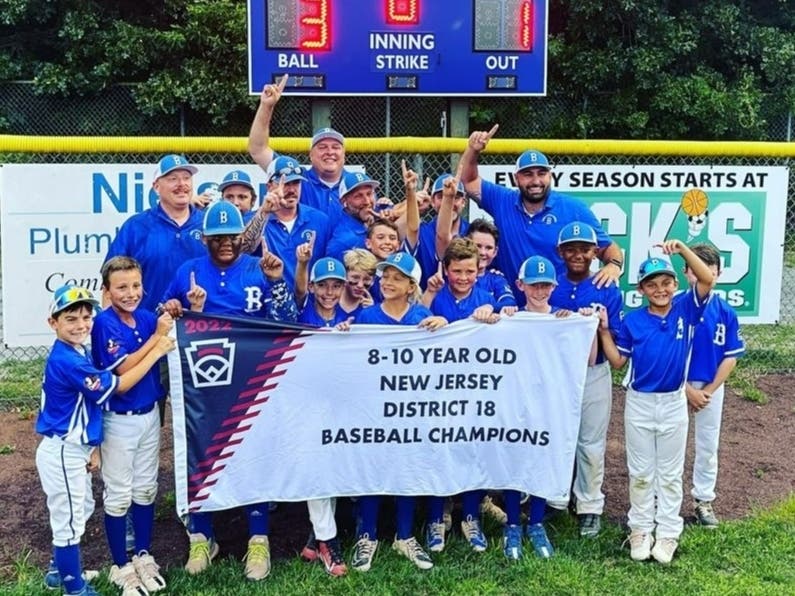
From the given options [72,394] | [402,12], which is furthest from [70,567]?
[402,12]

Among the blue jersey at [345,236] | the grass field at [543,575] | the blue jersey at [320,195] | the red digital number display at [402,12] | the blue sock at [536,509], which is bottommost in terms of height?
the grass field at [543,575]

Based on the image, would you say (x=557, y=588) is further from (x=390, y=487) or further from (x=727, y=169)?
(x=727, y=169)

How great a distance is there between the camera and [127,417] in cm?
380

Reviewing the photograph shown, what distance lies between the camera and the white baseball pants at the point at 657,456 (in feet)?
13.6

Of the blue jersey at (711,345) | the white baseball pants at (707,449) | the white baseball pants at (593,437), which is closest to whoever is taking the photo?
the white baseball pants at (593,437)

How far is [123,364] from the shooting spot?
374cm

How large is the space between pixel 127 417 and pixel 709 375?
288cm

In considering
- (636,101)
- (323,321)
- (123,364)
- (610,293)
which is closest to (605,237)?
(610,293)

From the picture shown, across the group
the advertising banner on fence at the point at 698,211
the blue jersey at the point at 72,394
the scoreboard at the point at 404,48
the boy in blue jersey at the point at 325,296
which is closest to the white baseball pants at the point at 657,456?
the boy in blue jersey at the point at 325,296

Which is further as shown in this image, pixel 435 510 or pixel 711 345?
pixel 711 345

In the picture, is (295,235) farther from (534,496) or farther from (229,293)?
(534,496)

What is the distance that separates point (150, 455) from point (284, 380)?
0.68 meters

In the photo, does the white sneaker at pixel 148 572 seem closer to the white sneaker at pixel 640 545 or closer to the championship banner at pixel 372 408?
the championship banner at pixel 372 408

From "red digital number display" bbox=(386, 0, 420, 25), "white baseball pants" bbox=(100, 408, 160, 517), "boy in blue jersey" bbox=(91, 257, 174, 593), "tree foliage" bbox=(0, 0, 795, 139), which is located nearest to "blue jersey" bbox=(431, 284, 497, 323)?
"boy in blue jersey" bbox=(91, 257, 174, 593)
